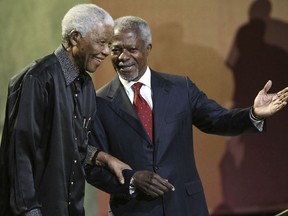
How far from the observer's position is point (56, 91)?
2.06 meters

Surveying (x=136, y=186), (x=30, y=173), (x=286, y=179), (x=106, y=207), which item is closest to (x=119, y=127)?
(x=136, y=186)

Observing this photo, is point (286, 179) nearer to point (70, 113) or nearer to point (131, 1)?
point (131, 1)

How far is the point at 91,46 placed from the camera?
2135mm

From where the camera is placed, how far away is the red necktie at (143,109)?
2598 mm

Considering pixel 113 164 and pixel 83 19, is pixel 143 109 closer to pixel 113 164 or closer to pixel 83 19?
pixel 113 164

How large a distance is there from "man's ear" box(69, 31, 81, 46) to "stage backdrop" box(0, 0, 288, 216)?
131 centimetres

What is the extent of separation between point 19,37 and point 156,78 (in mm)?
1305

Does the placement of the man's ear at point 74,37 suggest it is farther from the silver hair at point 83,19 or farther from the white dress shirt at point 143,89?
the white dress shirt at point 143,89

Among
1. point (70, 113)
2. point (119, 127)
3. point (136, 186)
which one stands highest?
point (70, 113)

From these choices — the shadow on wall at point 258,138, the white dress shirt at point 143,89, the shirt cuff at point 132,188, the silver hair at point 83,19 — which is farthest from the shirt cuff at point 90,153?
the shadow on wall at point 258,138

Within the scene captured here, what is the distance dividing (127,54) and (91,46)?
0.48 metres

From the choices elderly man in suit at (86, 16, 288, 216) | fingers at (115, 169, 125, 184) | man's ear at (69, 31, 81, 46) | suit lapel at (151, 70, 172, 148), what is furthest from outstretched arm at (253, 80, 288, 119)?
man's ear at (69, 31, 81, 46)

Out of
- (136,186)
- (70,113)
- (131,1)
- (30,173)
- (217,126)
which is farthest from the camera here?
(131,1)

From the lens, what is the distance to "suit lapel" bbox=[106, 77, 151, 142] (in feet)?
8.41
